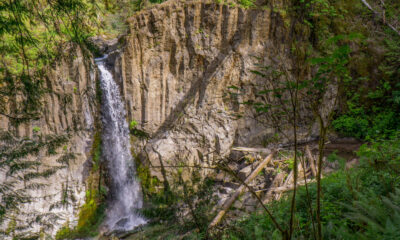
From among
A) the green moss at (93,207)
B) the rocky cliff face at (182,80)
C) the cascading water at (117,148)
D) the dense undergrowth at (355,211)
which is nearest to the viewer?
the dense undergrowth at (355,211)

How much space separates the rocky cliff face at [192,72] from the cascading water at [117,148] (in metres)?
0.43

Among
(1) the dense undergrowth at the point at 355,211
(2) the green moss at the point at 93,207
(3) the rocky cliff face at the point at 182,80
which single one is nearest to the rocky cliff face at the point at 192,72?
(3) the rocky cliff face at the point at 182,80

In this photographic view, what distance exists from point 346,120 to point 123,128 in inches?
343

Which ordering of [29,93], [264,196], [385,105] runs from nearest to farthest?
1. [29,93]
2. [264,196]
3. [385,105]

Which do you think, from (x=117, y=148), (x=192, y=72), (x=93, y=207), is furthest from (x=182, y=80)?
(x=93, y=207)

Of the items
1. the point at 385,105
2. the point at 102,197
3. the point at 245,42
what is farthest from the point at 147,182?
the point at 385,105

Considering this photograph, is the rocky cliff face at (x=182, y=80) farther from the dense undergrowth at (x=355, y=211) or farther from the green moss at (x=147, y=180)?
the dense undergrowth at (x=355, y=211)

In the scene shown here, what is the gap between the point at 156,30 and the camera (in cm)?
818

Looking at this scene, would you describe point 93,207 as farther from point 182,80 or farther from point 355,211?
point 355,211

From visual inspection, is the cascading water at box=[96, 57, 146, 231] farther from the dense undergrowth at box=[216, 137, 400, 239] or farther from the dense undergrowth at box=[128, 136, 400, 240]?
the dense undergrowth at box=[216, 137, 400, 239]

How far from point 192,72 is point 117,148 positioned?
4.29m

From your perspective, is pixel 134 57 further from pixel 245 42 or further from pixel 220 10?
pixel 245 42

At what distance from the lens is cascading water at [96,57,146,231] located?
→ 812cm

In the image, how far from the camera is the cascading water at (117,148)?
26.6ft
